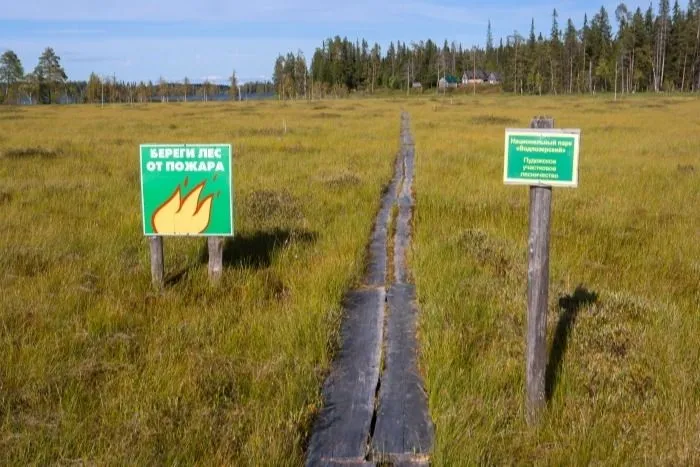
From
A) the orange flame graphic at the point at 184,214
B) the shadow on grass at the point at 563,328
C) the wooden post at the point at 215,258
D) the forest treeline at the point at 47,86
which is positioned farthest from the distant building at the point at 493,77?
the orange flame graphic at the point at 184,214

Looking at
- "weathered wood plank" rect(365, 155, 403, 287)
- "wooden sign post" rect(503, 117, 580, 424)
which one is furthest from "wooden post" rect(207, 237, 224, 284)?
"wooden sign post" rect(503, 117, 580, 424)

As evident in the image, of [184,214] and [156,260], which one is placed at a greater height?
[184,214]

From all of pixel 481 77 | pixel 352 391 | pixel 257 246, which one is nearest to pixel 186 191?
pixel 257 246

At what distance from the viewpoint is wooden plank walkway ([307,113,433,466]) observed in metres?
3.73

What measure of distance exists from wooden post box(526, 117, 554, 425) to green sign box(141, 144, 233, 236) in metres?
3.50

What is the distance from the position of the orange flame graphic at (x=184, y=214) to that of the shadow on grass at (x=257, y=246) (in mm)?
956

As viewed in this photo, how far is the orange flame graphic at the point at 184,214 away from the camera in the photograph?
21.3 feet

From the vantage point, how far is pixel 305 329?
Result: 5.33 m

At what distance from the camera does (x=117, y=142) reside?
23875 mm

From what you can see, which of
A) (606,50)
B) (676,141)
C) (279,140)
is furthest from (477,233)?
(606,50)

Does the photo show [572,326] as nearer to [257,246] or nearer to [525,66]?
[257,246]

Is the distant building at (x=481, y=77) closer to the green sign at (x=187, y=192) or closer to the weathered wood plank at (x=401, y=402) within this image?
the green sign at (x=187, y=192)

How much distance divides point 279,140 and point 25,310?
1915 centimetres

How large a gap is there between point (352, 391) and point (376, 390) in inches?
6.9
